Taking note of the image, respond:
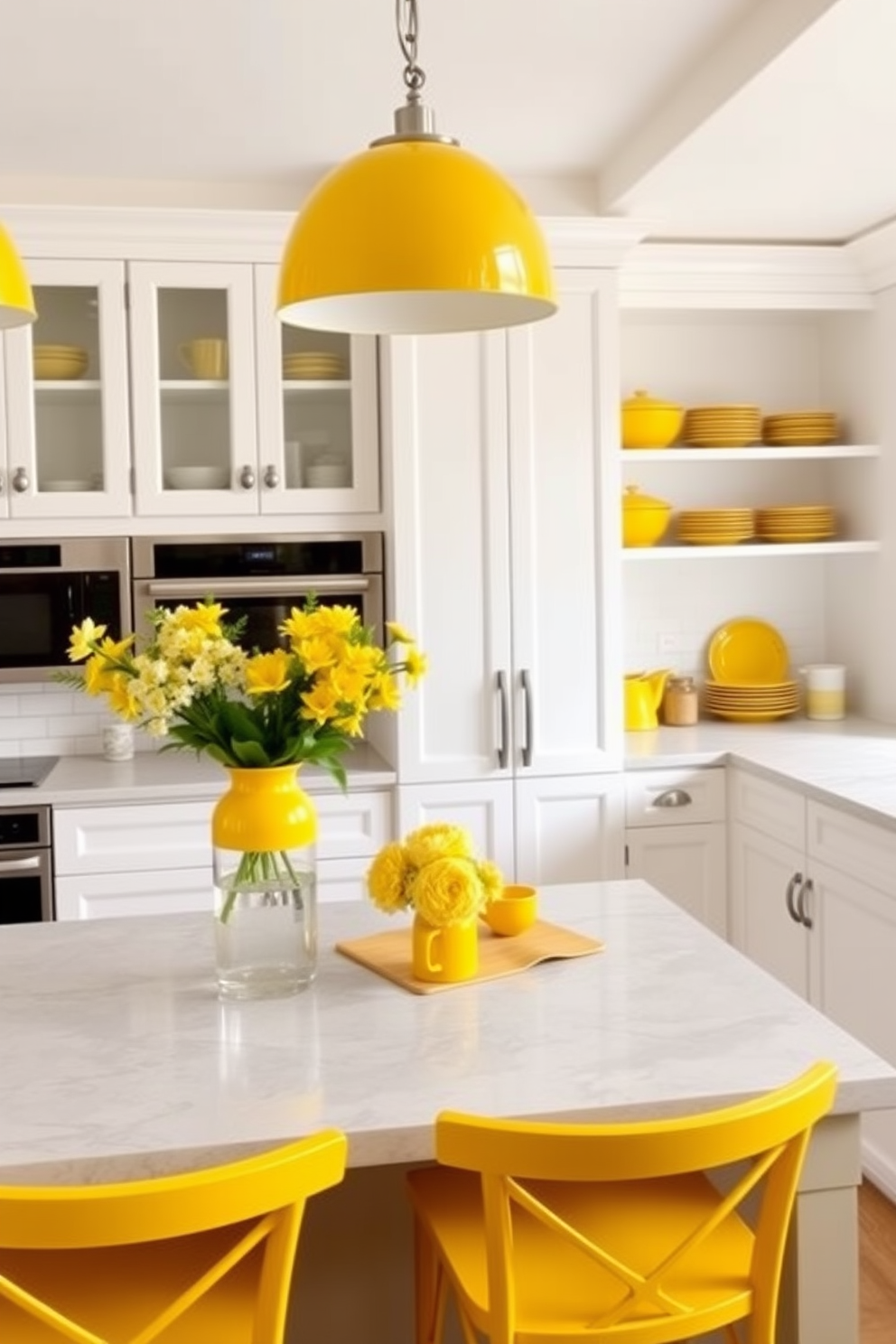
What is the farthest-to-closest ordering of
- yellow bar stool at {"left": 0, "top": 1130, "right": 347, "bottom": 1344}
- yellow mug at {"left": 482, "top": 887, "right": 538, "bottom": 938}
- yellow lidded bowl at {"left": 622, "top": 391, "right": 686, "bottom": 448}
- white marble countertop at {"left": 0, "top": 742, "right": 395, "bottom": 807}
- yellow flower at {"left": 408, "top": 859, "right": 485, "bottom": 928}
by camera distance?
yellow lidded bowl at {"left": 622, "top": 391, "right": 686, "bottom": 448}
white marble countertop at {"left": 0, "top": 742, "right": 395, "bottom": 807}
yellow mug at {"left": 482, "top": 887, "right": 538, "bottom": 938}
yellow flower at {"left": 408, "top": 859, "right": 485, "bottom": 928}
yellow bar stool at {"left": 0, "top": 1130, "right": 347, "bottom": 1344}

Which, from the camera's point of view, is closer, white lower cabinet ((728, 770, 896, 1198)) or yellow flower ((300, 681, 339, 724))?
yellow flower ((300, 681, 339, 724))

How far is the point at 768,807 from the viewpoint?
11.8ft

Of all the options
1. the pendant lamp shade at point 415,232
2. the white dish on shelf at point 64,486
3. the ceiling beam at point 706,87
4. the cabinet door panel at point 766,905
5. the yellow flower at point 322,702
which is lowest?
the cabinet door panel at point 766,905

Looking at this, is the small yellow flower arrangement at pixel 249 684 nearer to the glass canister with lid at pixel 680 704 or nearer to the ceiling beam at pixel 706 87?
the ceiling beam at pixel 706 87

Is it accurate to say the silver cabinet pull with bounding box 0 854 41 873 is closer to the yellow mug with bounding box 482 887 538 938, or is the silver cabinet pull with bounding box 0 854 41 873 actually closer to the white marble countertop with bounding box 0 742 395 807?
the white marble countertop with bounding box 0 742 395 807

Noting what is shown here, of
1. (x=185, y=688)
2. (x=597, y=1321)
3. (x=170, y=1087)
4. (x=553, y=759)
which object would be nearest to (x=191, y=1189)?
(x=170, y=1087)

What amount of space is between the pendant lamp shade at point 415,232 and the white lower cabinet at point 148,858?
7.03 feet

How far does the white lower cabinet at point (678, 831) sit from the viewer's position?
3.83 meters

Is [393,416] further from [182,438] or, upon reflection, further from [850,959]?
[850,959]

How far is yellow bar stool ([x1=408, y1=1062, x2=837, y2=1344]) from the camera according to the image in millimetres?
1324

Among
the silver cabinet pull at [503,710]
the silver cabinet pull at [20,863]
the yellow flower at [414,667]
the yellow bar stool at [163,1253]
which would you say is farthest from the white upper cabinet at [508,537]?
the yellow bar stool at [163,1253]

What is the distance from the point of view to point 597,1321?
1.44m

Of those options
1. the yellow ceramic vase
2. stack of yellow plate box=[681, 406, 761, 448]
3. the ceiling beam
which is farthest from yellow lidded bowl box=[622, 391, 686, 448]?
the yellow ceramic vase

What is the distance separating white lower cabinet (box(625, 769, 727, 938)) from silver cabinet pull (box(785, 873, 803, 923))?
0.42 m
